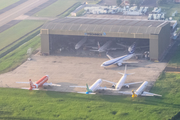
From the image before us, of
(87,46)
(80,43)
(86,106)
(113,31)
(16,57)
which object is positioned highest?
(113,31)

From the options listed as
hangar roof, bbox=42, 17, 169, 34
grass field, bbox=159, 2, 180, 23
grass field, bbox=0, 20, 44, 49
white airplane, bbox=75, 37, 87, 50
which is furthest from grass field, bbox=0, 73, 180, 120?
grass field, bbox=159, 2, 180, 23

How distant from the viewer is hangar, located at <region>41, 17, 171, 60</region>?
9525cm

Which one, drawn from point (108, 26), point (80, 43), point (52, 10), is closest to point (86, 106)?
point (108, 26)

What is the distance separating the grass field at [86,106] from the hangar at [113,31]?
24153 millimetres

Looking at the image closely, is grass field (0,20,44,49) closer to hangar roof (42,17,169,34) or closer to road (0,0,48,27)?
road (0,0,48,27)

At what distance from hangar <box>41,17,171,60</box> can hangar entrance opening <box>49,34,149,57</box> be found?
231 centimetres

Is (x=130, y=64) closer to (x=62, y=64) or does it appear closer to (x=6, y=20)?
(x=62, y=64)

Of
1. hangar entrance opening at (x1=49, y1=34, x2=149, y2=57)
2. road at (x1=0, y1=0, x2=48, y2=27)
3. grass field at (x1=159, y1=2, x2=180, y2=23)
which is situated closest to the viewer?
hangar entrance opening at (x1=49, y1=34, x2=149, y2=57)

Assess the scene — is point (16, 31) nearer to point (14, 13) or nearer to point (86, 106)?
point (14, 13)

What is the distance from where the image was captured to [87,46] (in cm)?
11288

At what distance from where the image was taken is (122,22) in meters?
109

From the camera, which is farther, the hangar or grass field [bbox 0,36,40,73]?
grass field [bbox 0,36,40,73]

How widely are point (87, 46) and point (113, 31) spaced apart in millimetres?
17476

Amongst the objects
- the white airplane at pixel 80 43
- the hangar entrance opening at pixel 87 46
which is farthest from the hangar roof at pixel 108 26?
the white airplane at pixel 80 43
